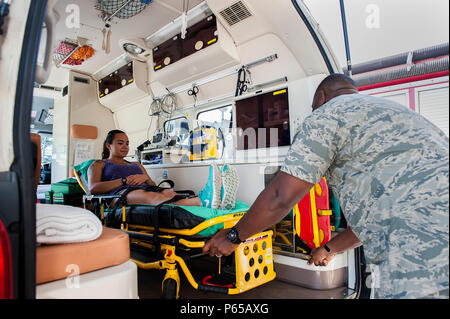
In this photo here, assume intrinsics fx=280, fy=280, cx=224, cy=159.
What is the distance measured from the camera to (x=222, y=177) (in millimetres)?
2346

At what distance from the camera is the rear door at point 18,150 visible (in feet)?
2.66

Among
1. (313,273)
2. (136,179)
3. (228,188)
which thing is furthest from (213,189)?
(136,179)

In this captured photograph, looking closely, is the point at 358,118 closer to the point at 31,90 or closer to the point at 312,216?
the point at 31,90

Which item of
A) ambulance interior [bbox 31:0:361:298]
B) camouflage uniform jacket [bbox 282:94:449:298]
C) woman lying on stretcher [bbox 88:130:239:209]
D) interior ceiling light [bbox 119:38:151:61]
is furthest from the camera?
interior ceiling light [bbox 119:38:151:61]

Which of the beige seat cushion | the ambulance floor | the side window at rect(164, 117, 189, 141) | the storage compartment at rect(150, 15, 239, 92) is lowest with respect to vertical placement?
the ambulance floor

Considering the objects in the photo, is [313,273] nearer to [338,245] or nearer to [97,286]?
[338,245]

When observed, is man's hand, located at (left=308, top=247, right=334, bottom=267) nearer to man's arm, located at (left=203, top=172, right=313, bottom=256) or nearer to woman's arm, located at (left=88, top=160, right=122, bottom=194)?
man's arm, located at (left=203, top=172, right=313, bottom=256)

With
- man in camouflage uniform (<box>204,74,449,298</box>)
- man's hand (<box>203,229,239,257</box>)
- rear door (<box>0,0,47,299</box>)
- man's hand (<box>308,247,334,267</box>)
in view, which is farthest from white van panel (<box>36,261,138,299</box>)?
man's hand (<box>308,247,334,267</box>)

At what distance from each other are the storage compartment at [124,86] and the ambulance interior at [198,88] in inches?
1.0

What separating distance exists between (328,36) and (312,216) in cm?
227

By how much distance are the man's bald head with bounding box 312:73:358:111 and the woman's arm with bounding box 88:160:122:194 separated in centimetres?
270

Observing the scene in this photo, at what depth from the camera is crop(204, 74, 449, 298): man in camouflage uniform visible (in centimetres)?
91

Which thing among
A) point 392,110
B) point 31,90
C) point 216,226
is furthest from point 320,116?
point 216,226
